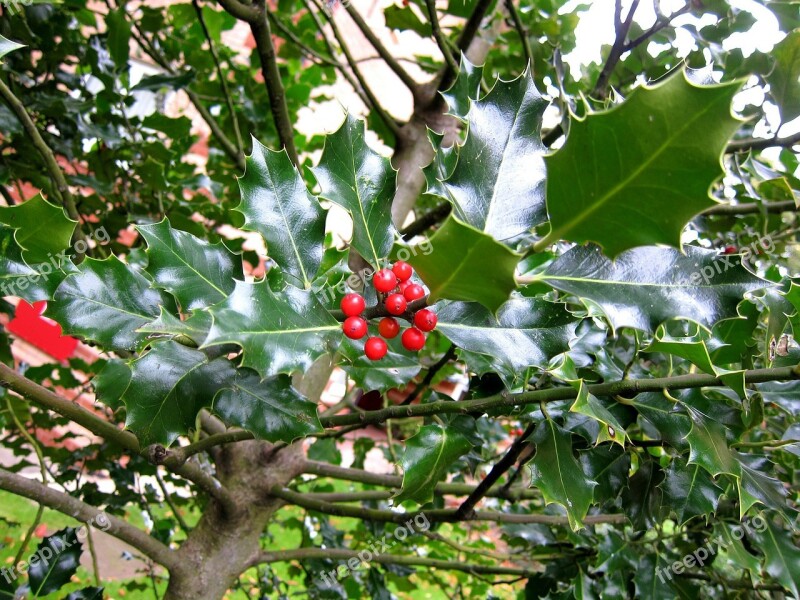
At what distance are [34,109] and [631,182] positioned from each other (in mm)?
1961

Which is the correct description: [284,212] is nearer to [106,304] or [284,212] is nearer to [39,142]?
[106,304]

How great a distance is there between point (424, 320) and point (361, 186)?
0.25 metres

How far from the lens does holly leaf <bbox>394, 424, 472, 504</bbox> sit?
106 centimetres

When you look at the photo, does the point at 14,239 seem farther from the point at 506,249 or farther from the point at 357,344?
the point at 506,249

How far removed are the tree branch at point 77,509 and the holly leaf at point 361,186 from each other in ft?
2.72

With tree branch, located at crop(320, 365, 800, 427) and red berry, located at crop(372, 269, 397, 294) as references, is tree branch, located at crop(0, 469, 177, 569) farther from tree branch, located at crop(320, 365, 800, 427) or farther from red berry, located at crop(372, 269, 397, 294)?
red berry, located at crop(372, 269, 397, 294)

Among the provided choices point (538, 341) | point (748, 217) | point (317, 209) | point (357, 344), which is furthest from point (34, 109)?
point (748, 217)

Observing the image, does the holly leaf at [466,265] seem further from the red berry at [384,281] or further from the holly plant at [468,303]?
the red berry at [384,281]

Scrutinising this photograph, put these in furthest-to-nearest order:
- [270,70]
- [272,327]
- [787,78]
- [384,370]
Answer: [270,70], [787,78], [384,370], [272,327]

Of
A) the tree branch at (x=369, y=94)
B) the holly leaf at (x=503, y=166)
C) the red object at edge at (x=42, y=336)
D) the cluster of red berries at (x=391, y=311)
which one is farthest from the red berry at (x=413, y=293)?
the red object at edge at (x=42, y=336)

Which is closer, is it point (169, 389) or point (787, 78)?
point (169, 389)

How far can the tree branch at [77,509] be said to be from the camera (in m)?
1.15

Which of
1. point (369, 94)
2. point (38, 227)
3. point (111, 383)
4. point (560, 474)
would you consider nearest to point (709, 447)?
point (560, 474)

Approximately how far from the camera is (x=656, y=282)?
70 cm
